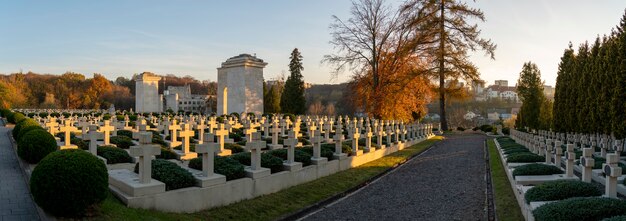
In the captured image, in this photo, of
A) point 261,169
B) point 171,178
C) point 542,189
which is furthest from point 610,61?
point 171,178

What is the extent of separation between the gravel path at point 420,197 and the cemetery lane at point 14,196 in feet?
14.5

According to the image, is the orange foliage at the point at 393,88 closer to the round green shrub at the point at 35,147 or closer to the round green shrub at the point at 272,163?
the round green shrub at the point at 272,163

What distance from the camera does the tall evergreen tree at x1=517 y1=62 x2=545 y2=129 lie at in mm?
40688

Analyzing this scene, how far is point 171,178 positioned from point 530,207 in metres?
5.72

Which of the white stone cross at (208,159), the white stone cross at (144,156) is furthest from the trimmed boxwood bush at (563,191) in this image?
the white stone cross at (144,156)

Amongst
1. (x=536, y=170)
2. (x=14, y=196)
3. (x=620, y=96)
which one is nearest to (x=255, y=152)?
(x=14, y=196)

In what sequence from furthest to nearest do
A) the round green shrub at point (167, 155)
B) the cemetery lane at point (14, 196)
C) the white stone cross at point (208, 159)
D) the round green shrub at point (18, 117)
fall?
1. the round green shrub at point (18, 117)
2. the round green shrub at point (167, 155)
3. the white stone cross at point (208, 159)
4. the cemetery lane at point (14, 196)

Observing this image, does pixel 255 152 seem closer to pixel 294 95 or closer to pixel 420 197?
pixel 420 197

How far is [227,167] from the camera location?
848cm

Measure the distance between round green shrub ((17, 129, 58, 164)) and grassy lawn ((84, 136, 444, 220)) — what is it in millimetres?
3897

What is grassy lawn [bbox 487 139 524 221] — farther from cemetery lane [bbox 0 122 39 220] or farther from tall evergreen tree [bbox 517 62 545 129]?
tall evergreen tree [bbox 517 62 545 129]

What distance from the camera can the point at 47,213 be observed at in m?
5.38

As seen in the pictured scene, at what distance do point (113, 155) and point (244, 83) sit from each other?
22.1 meters

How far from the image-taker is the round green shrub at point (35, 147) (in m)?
9.16
